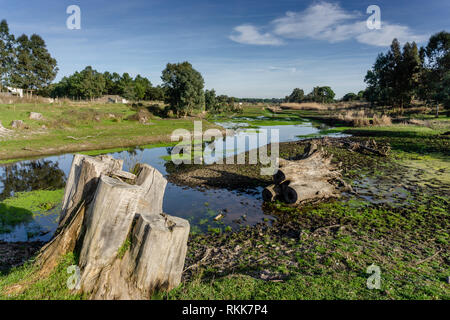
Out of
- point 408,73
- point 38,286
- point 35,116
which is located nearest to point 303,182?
Result: point 38,286

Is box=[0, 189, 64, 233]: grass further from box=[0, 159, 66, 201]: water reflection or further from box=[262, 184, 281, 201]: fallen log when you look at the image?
box=[262, 184, 281, 201]: fallen log

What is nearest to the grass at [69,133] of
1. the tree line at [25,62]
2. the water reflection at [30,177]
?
the water reflection at [30,177]

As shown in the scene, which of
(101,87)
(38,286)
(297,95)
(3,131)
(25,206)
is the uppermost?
(297,95)

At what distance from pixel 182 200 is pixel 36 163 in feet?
52.0

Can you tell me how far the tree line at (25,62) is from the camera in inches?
2509

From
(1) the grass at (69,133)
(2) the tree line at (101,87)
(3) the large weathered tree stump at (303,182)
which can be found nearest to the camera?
(3) the large weathered tree stump at (303,182)

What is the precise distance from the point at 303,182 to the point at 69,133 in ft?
99.8

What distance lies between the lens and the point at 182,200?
14.2 metres

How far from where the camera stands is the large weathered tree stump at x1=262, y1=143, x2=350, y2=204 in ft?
41.7

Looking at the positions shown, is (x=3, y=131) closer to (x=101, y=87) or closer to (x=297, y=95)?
(x=101, y=87)

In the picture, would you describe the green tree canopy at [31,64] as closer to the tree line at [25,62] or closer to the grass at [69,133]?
the tree line at [25,62]

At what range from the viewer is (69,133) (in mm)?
31281

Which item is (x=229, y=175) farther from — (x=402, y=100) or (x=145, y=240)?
(x=402, y=100)

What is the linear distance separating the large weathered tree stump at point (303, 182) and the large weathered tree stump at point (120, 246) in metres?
8.65
